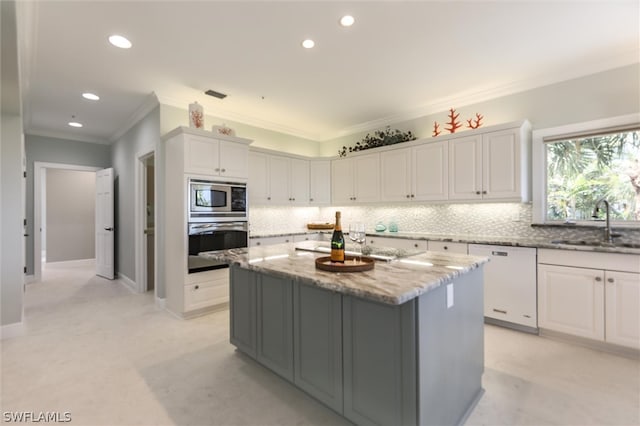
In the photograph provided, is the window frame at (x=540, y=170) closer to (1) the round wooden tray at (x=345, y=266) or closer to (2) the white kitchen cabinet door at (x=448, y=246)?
(2) the white kitchen cabinet door at (x=448, y=246)

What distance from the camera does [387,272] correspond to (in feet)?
5.35

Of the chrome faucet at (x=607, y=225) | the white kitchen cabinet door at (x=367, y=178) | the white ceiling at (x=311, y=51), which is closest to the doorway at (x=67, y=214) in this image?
the white ceiling at (x=311, y=51)

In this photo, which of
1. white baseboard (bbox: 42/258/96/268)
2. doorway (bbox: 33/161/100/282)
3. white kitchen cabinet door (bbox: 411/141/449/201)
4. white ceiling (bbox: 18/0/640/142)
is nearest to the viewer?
white ceiling (bbox: 18/0/640/142)

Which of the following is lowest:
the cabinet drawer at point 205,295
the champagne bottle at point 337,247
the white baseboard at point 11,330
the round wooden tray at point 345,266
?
the white baseboard at point 11,330

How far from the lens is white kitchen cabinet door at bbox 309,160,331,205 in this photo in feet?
17.2

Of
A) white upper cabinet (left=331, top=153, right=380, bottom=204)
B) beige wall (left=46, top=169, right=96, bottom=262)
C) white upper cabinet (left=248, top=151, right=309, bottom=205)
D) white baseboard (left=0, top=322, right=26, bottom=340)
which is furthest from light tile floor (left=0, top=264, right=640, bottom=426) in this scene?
beige wall (left=46, top=169, right=96, bottom=262)

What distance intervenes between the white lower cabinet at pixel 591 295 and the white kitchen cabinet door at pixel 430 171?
138 cm

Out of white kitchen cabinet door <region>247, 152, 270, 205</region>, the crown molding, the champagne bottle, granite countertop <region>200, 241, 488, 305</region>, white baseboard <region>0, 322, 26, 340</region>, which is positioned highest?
the crown molding

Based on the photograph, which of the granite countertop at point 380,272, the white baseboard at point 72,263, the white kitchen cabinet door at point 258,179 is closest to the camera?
the granite countertop at point 380,272

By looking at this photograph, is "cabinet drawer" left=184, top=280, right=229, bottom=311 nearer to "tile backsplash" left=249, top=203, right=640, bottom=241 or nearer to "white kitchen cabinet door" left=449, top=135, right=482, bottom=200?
"tile backsplash" left=249, top=203, right=640, bottom=241

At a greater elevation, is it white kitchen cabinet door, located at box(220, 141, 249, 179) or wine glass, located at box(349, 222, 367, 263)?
white kitchen cabinet door, located at box(220, 141, 249, 179)

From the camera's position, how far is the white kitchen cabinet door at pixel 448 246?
3.41m

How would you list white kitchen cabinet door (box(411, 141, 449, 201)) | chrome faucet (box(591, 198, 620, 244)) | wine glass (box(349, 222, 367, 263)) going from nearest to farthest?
wine glass (box(349, 222, 367, 263)) < chrome faucet (box(591, 198, 620, 244)) < white kitchen cabinet door (box(411, 141, 449, 201))

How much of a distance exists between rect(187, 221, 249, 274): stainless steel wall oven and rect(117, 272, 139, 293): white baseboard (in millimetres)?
1827
